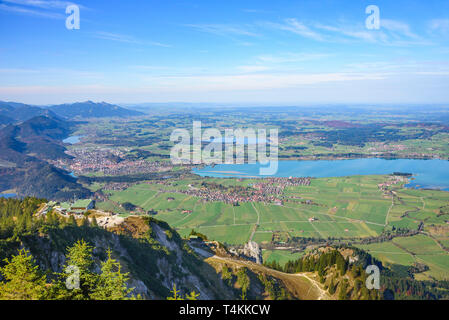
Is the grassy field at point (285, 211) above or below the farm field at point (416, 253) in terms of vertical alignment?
above

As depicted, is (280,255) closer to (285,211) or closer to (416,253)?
(285,211)

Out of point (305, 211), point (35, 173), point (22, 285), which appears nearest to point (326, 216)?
point (305, 211)

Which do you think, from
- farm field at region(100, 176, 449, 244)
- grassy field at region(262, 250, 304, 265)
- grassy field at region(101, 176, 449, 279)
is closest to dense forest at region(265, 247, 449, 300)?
grassy field at region(101, 176, 449, 279)

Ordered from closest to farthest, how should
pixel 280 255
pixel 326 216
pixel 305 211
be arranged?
1. pixel 280 255
2. pixel 326 216
3. pixel 305 211

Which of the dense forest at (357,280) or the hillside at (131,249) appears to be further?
the dense forest at (357,280)

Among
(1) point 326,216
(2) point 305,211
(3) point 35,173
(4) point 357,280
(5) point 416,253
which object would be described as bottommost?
(5) point 416,253

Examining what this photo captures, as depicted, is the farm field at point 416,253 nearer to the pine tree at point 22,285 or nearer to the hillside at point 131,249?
the hillside at point 131,249

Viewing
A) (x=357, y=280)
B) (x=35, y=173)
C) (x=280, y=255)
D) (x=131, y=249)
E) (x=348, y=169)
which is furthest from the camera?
(x=348, y=169)

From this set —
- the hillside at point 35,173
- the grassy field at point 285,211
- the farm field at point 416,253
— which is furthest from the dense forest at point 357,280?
the hillside at point 35,173

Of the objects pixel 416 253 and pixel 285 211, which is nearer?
pixel 416 253
